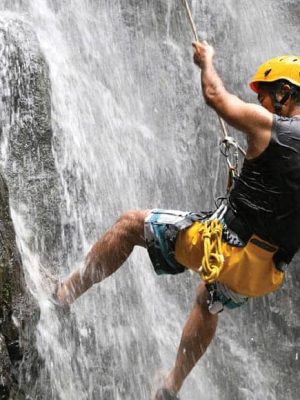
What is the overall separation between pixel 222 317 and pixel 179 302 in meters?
0.70

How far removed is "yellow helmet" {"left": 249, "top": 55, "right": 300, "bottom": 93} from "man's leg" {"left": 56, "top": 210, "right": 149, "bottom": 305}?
1.10 meters

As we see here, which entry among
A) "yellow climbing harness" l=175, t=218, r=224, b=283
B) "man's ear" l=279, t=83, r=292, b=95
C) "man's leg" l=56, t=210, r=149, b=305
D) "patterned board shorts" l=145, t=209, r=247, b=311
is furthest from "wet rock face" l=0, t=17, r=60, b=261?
"man's ear" l=279, t=83, r=292, b=95

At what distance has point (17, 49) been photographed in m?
5.75

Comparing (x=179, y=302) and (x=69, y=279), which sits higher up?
(x=69, y=279)

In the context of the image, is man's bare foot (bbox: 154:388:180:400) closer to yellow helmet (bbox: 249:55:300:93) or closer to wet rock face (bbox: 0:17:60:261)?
wet rock face (bbox: 0:17:60:261)

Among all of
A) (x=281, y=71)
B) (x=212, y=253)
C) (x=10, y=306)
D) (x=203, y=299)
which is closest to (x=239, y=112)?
(x=281, y=71)

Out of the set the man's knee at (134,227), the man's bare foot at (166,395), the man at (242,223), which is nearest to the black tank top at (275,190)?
the man at (242,223)

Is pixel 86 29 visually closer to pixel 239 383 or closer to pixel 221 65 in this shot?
pixel 221 65

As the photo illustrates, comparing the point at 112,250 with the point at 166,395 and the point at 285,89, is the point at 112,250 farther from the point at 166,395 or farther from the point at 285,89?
the point at 285,89

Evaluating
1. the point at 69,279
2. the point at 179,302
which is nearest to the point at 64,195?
the point at 69,279

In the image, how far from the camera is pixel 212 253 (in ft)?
12.3

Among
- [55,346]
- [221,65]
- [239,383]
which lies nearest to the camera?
[55,346]

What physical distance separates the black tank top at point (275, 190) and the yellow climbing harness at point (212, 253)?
6.7 inches

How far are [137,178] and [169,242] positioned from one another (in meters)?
3.44
